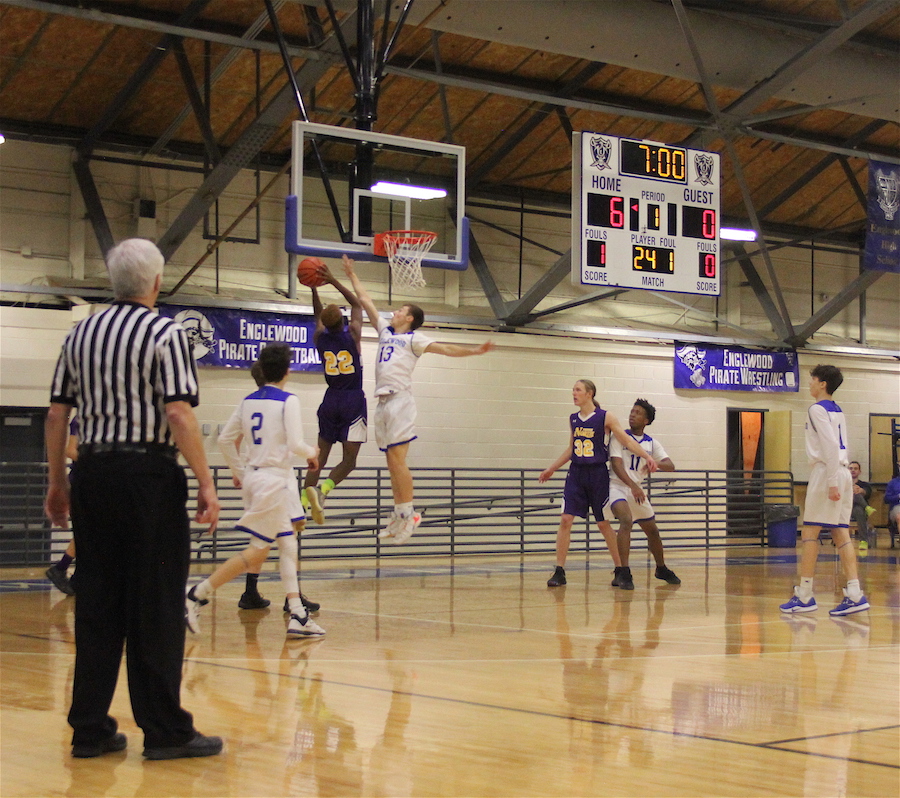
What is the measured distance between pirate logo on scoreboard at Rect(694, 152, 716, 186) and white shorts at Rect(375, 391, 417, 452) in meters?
6.23

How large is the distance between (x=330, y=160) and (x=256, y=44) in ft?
6.02

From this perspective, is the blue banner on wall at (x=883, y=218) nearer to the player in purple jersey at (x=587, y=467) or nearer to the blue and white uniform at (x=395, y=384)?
the player in purple jersey at (x=587, y=467)

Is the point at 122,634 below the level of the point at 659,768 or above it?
above

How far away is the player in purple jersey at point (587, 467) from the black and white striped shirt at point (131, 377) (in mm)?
7565

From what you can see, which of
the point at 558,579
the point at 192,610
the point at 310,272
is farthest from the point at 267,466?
the point at 558,579

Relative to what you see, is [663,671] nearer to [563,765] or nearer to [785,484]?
[563,765]

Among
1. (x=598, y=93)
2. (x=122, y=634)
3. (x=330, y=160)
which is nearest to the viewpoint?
(x=122, y=634)

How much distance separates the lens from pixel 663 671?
245 inches

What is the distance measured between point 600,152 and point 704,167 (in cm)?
163

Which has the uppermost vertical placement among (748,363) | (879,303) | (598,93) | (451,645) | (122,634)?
(598,93)

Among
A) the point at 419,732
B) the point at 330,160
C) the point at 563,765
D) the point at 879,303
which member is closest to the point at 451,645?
the point at 419,732

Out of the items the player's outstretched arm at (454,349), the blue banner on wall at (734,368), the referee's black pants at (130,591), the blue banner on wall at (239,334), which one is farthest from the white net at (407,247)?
the blue banner on wall at (734,368)

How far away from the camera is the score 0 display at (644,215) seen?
1311 cm

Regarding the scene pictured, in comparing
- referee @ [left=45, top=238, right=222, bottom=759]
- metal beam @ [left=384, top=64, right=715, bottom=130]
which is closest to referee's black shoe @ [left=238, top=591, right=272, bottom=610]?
referee @ [left=45, top=238, right=222, bottom=759]
